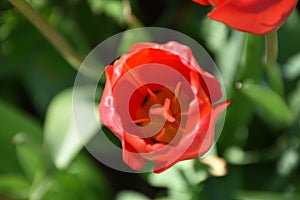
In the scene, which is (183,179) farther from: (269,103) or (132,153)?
(132,153)

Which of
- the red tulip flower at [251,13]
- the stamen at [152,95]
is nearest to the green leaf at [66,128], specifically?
the stamen at [152,95]

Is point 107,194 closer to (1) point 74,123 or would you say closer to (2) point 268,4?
(1) point 74,123

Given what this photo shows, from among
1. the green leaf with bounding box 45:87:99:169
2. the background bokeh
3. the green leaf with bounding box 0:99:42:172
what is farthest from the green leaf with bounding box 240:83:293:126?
the green leaf with bounding box 0:99:42:172

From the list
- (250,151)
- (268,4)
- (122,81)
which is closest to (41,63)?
(250,151)

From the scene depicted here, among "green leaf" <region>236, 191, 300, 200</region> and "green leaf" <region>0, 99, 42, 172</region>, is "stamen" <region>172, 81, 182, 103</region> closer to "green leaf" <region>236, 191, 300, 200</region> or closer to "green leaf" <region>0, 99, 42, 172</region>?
"green leaf" <region>236, 191, 300, 200</region>

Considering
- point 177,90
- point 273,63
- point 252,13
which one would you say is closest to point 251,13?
point 252,13

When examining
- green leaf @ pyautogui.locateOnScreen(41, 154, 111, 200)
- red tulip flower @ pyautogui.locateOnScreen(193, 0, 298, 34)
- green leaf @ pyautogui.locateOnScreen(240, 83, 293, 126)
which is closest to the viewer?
red tulip flower @ pyautogui.locateOnScreen(193, 0, 298, 34)
